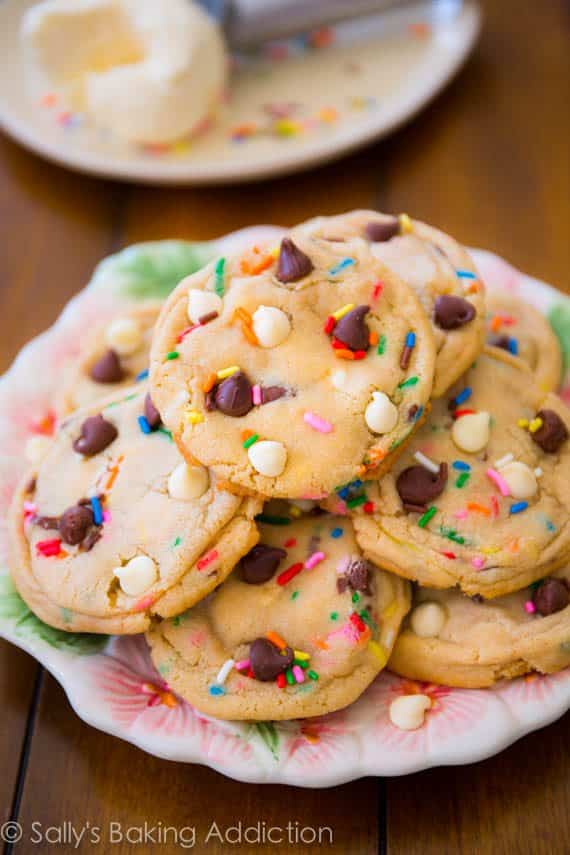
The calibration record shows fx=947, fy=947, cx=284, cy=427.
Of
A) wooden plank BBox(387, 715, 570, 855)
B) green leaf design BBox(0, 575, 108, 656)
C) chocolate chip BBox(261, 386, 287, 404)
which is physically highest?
chocolate chip BBox(261, 386, 287, 404)

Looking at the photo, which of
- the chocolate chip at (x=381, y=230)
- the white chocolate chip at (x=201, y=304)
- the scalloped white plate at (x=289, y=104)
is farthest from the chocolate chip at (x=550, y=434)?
the scalloped white plate at (x=289, y=104)

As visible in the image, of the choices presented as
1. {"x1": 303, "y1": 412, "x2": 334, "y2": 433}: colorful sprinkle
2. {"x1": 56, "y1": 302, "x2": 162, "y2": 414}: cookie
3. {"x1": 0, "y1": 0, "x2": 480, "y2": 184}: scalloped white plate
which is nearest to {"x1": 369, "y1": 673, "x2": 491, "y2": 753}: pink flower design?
{"x1": 303, "y1": 412, "x2": 334, "y2": 433}: colorful sprinkle

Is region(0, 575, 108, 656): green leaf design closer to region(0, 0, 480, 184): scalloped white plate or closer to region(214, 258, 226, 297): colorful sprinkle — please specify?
region(214, 258, 226, 297): colorful sprinkle

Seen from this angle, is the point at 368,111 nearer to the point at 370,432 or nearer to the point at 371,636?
the point at 370,432

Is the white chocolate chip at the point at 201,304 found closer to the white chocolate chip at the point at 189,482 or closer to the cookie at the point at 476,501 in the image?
the white chocolate chip at the point at 189,482

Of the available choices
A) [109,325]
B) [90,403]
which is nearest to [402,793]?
[90,403]
